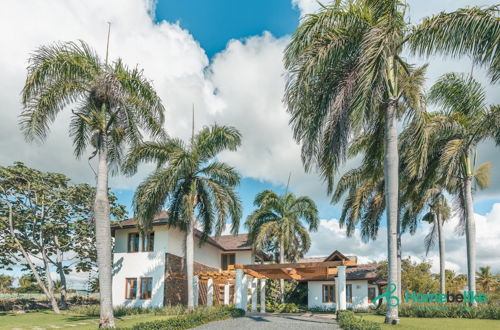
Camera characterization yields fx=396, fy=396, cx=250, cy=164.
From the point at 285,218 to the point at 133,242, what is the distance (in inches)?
413

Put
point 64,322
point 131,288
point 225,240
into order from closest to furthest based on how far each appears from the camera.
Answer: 1. point 64,322
2. point 131,288
3. point 225,240

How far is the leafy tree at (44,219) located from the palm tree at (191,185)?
6.38 m

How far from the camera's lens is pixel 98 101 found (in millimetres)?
14406

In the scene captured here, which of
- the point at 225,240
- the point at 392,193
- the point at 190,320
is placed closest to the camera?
the point at 392,193

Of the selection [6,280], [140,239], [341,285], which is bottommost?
[6,280]

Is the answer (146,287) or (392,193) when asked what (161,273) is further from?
(392,193)

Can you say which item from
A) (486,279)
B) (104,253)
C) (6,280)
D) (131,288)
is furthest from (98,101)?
(486,279)

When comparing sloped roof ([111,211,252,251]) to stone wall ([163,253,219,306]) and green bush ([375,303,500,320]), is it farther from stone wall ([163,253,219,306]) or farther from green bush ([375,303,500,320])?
green bush ([375,303,500,320])

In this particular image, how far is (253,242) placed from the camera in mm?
28422

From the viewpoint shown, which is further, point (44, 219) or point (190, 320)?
point (44, 219)

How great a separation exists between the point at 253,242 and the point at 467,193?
14.9 metres

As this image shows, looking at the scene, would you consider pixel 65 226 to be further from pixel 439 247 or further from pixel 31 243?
pixel 439 247

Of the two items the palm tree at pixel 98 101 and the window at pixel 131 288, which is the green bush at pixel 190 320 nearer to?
the palm tree at pixel 98 101

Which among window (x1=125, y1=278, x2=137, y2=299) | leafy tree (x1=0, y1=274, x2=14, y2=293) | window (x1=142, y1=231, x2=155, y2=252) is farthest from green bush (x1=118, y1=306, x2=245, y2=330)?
leafy tree (x1=0, y1=274, x2=14, y2=293)
